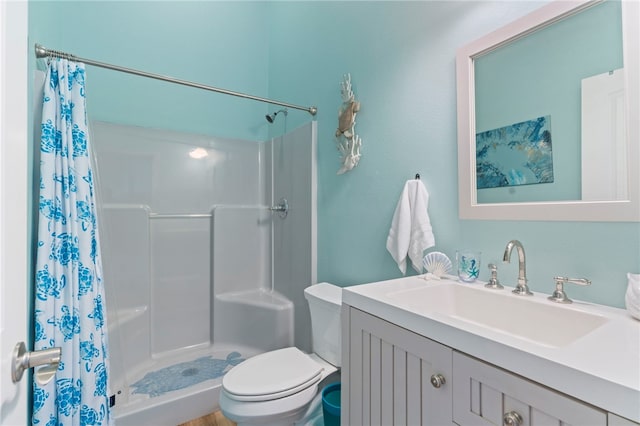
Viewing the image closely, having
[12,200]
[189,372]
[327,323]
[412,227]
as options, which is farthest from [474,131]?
[189,372]

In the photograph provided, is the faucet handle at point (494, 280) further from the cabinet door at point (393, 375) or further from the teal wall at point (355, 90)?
the cabinet door at point (393, 375)

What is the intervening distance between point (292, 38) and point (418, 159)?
1.76m

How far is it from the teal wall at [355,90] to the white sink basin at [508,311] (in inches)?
4.4

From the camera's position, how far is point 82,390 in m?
1.20

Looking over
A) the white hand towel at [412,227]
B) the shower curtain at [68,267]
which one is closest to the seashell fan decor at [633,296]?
the white hand towel at [412,227]

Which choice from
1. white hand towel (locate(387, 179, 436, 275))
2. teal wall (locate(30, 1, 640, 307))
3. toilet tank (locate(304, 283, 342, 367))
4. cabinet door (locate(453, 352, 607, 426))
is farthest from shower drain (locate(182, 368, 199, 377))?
cabinet door (locate(453, 352, 607, 426))

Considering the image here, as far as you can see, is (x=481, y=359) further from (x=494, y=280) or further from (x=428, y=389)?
(x=494, y=280)

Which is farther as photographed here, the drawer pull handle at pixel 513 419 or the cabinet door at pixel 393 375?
the cabinet door at pixel 393 375

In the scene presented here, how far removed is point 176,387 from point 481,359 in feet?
6.12

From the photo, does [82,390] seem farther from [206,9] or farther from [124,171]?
[206,9]

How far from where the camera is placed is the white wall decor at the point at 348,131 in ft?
5.46

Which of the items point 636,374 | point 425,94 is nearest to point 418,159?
point 425,94

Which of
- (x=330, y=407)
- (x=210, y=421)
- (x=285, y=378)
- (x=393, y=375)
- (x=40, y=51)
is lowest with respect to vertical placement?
(x=210, y=421)

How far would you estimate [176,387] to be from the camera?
183cm
